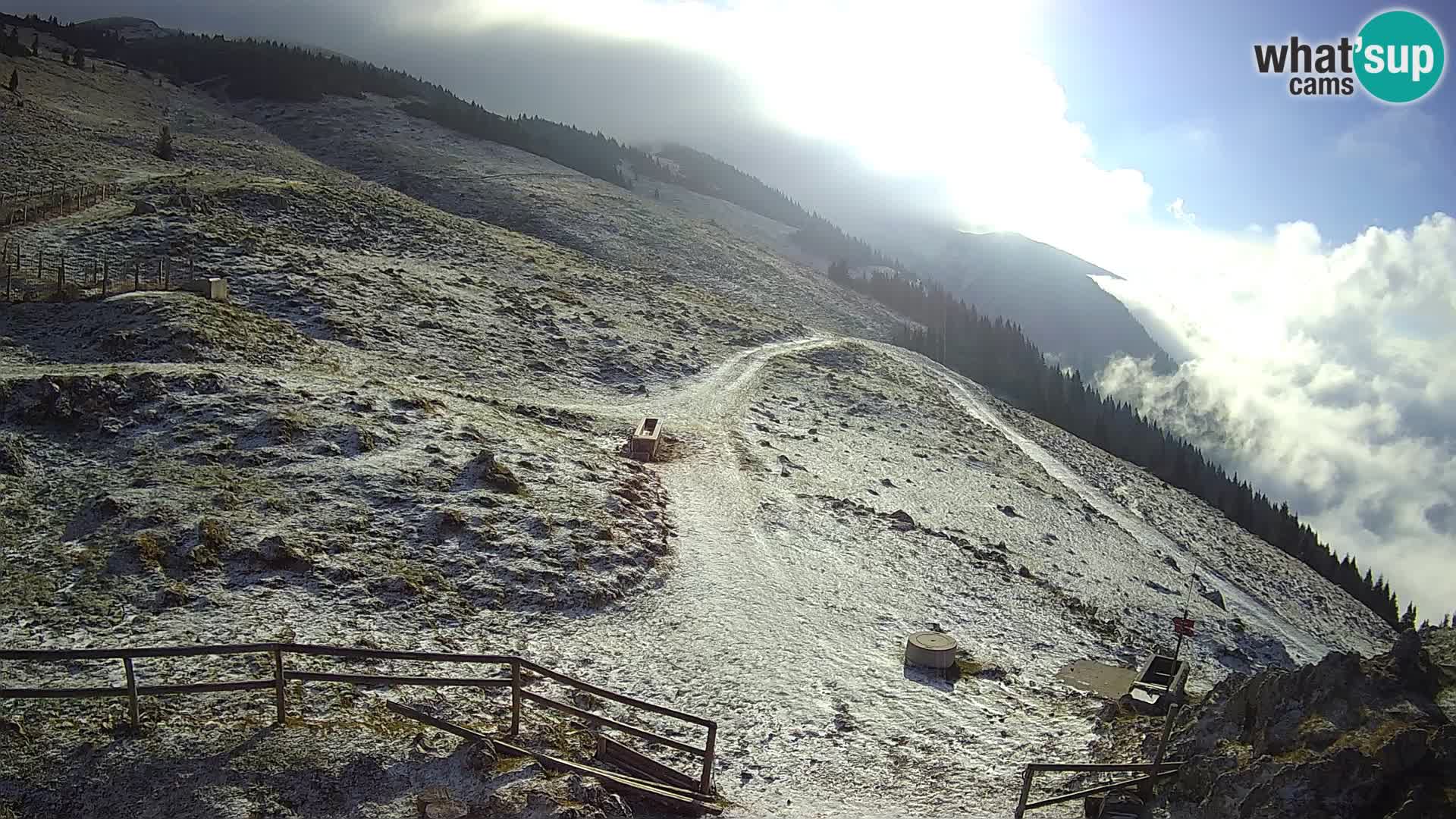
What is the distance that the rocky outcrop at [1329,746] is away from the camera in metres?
10.9

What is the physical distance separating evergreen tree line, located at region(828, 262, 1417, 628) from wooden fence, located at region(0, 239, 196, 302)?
70.0 metres

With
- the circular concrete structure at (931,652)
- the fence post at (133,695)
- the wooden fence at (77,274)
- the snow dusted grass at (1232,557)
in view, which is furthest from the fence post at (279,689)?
the snow dusted grass at (1232,557)

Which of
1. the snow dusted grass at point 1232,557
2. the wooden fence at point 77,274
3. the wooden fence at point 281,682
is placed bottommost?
the snow dusted grass at point 1232,557

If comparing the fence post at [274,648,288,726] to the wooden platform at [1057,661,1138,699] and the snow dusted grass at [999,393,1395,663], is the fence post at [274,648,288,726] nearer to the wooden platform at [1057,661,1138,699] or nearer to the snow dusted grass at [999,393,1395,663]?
the wooden platform at [1057,661,1138,699]

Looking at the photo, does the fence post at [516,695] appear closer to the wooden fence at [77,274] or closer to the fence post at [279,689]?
the fence post at [279,689]

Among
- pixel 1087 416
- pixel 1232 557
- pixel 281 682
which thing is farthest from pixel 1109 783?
pixel 1087 416

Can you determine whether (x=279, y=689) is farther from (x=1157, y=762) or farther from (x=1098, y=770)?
(x=1157, y=762)

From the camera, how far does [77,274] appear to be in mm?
37156

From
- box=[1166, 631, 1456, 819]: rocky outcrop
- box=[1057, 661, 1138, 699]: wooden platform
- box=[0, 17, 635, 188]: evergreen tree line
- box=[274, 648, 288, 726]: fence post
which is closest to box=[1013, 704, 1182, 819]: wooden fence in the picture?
box=[1166, 631, 1456, 819]: rocky outcrop

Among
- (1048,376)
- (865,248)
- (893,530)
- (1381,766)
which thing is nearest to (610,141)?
(865,248)

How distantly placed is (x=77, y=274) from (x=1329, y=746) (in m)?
47.4

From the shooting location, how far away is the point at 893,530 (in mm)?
33344

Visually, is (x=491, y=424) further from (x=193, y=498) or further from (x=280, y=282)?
(x=280, y=282)

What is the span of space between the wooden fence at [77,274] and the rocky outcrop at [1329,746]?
40.5 meters
